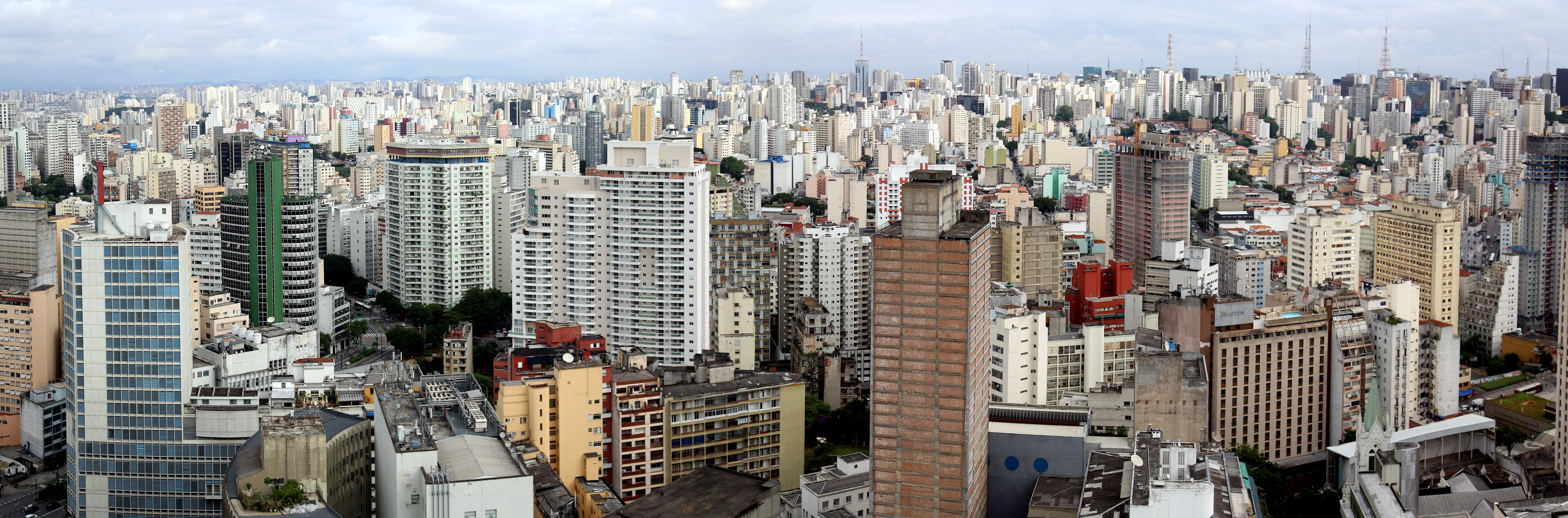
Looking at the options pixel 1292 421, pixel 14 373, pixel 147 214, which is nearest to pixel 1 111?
pixel 14 373

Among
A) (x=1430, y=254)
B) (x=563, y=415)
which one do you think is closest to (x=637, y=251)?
(x=563, y=415)

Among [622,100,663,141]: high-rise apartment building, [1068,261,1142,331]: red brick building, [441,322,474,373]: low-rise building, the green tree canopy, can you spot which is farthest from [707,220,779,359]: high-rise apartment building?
the green tree canopy

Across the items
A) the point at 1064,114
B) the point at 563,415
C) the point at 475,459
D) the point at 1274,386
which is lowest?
the point at 1274,386

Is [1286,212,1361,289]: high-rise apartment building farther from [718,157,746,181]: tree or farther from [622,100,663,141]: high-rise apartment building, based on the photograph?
[622,100,663,141]: high-rise apartment building

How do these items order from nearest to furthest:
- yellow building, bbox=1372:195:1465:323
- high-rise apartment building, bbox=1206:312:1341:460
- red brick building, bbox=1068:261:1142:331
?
high-rise apartment building, bbox=1206:312:1341:460, red brick building, bbox=1068:261:1142:331, yellow building, bbox=1372:195:1465:323

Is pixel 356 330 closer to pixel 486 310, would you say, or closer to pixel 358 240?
pixel 486 310

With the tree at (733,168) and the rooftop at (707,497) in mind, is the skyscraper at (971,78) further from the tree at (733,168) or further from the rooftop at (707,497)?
the rooftop at (707,497)
